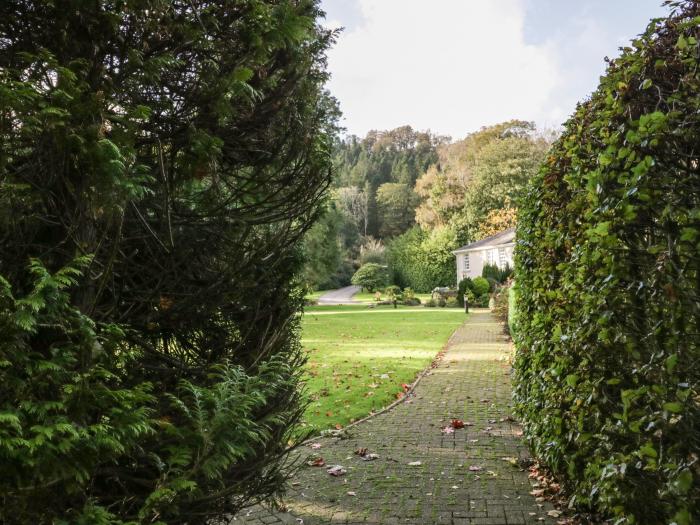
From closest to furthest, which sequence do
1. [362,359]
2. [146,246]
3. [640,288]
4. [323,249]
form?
[640,288]
[146,246]
[362,359]
[323,249]

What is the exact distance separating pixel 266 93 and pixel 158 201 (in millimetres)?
1221

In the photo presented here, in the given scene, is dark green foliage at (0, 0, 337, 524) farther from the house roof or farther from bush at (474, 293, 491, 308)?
the house roof

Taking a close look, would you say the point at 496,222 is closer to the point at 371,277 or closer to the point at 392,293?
the point at 371,277

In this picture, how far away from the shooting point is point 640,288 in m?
2.33

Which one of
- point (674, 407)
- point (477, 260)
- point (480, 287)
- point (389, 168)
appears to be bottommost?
point (480, 287)

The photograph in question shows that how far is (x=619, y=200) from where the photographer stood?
263cm

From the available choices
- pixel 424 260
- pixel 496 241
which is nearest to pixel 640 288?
pixel 496 241

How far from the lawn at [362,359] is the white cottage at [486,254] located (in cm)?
1296

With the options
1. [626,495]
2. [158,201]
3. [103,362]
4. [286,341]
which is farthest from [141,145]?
[626,495]

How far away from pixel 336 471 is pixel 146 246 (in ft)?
11.9

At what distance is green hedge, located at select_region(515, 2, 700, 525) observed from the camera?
2.11 metres

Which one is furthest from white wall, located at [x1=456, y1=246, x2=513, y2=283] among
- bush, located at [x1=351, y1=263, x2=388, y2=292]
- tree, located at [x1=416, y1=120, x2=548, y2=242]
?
bush, located at [x1=351, y1=263, x2=388, y2=292]

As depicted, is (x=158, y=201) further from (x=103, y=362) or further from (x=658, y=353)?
(x=658, y=353)

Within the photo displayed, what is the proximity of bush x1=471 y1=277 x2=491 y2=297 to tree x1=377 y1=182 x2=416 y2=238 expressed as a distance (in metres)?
31.6
